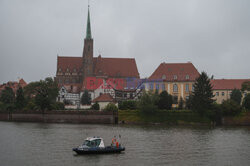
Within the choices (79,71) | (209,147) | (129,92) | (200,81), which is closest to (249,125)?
(200,81)

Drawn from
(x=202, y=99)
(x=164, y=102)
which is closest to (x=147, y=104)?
(x=164, y=102)

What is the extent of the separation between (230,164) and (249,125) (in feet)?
148

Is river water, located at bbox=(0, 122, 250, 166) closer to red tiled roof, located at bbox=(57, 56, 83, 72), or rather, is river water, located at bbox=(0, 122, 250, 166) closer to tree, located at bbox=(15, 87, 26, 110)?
tree, located at bbox=(15, 87, 26, 110)

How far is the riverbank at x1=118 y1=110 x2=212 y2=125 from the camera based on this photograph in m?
79.1

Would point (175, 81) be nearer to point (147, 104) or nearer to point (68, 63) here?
point (147, 104)

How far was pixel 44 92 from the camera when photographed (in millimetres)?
102375

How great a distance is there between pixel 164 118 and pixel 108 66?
60245mm

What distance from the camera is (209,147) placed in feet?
147

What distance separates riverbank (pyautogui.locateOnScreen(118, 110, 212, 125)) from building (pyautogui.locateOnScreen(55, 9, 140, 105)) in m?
50.9

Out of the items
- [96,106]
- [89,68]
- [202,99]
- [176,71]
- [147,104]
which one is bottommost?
[96,106]

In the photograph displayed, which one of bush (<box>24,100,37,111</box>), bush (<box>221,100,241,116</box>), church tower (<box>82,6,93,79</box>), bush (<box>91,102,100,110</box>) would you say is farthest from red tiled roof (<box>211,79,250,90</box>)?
church tower (<box>82,6,93,79</box>)

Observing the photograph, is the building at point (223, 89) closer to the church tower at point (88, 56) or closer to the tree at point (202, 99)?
the tree at point (202, 99)

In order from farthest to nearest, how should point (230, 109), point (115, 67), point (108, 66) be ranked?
1. point (115, 67)
2. point (108, 66)
3. point (230, 109)

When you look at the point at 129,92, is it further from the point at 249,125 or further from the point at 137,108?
the point at 249,125
